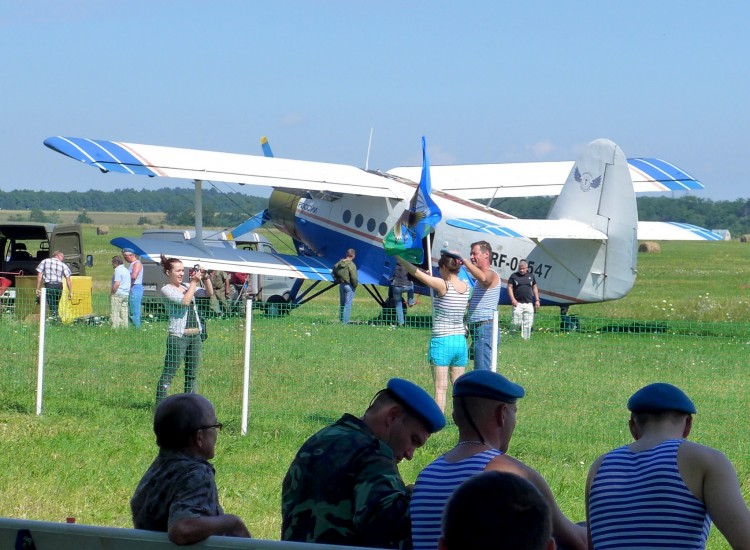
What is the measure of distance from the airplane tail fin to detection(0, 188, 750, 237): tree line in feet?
155

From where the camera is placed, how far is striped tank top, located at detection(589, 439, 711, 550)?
349cm

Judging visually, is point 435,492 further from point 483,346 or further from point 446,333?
point 483,346

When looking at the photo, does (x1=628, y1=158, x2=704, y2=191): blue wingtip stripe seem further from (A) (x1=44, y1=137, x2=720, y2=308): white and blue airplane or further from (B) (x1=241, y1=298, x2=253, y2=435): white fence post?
(B) (x1=241, y1=298, x2=253, y2=435): white fence post

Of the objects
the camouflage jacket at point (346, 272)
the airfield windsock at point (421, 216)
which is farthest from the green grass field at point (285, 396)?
the camouflage jacket at point (346, 272)

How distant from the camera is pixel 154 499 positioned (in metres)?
3.88

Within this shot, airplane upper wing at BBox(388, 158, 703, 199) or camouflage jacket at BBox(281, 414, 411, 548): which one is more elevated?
airplane upper wing at BBox(388, 158, 703, 199)

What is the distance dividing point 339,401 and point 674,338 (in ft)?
10.9

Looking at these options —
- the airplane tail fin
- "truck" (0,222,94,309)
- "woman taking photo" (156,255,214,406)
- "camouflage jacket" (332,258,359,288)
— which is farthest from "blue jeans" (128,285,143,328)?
"truck" (0,222,94,309)

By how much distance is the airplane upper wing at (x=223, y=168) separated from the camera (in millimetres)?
18125

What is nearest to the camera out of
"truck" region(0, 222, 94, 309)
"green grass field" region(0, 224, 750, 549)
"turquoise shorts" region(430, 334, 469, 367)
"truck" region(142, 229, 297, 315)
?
"green grass field" region(0, 224, 750, 549)

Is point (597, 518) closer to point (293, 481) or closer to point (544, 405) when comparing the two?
point (293, 481)

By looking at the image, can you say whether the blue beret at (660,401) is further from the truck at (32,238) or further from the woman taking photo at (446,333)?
the truck at (32,238)

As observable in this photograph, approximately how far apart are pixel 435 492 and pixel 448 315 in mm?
5652

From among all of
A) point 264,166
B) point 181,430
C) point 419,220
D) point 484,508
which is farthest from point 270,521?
point 264,166
